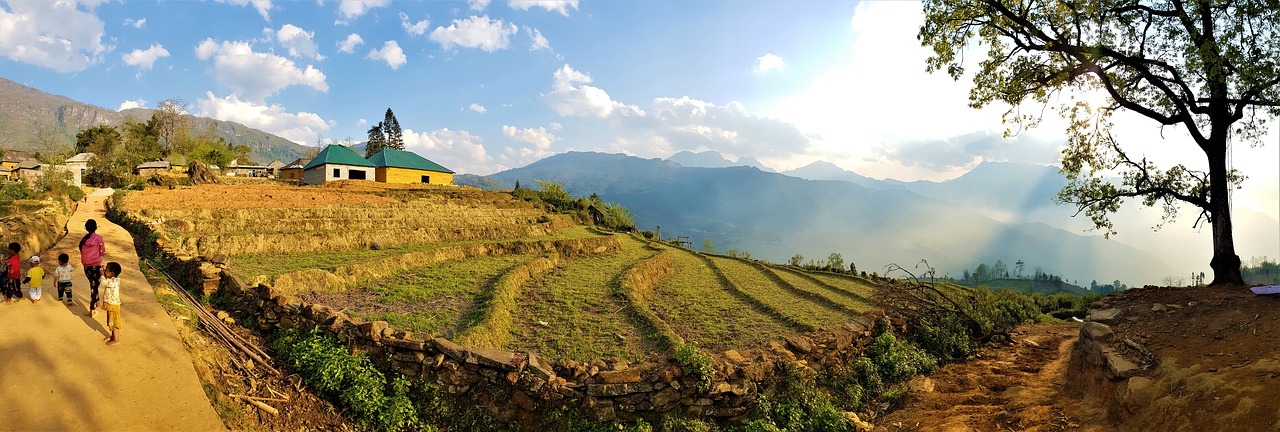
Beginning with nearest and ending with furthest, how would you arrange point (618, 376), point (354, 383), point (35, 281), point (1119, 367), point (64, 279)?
point (1119, 367)
point (618, 376)
point (354, 383)
point (35, 281)
point (64, 279)

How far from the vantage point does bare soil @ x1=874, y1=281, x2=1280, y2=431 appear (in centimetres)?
495

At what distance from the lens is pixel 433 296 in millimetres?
10578

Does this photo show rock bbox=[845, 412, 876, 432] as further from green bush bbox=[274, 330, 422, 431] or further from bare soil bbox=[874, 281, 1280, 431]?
green bush bbox=[274, 330, 422, 431]

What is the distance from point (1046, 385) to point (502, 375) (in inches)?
366

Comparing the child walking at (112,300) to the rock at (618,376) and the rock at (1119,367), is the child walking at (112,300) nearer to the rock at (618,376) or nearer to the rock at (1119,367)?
the rock at (618,376)

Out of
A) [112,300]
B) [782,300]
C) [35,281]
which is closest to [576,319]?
[782,300]

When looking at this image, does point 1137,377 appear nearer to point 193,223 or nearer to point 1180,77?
point 1180,77

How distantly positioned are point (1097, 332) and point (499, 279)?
1226cm

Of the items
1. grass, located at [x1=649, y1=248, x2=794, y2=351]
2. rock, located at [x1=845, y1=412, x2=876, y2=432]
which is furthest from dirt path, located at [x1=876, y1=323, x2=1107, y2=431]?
grass, located at [x1=649, y1=248, x2=794, y2=351]

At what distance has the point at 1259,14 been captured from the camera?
9.48 metres

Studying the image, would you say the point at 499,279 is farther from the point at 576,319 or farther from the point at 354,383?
the point at 354,383

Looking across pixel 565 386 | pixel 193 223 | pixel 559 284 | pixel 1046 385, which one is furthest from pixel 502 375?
pixel 193 223

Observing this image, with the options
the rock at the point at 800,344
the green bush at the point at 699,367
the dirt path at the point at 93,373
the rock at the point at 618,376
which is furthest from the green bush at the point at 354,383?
the rock at the point at 800,344

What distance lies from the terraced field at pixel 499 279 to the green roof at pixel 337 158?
58.4ft
